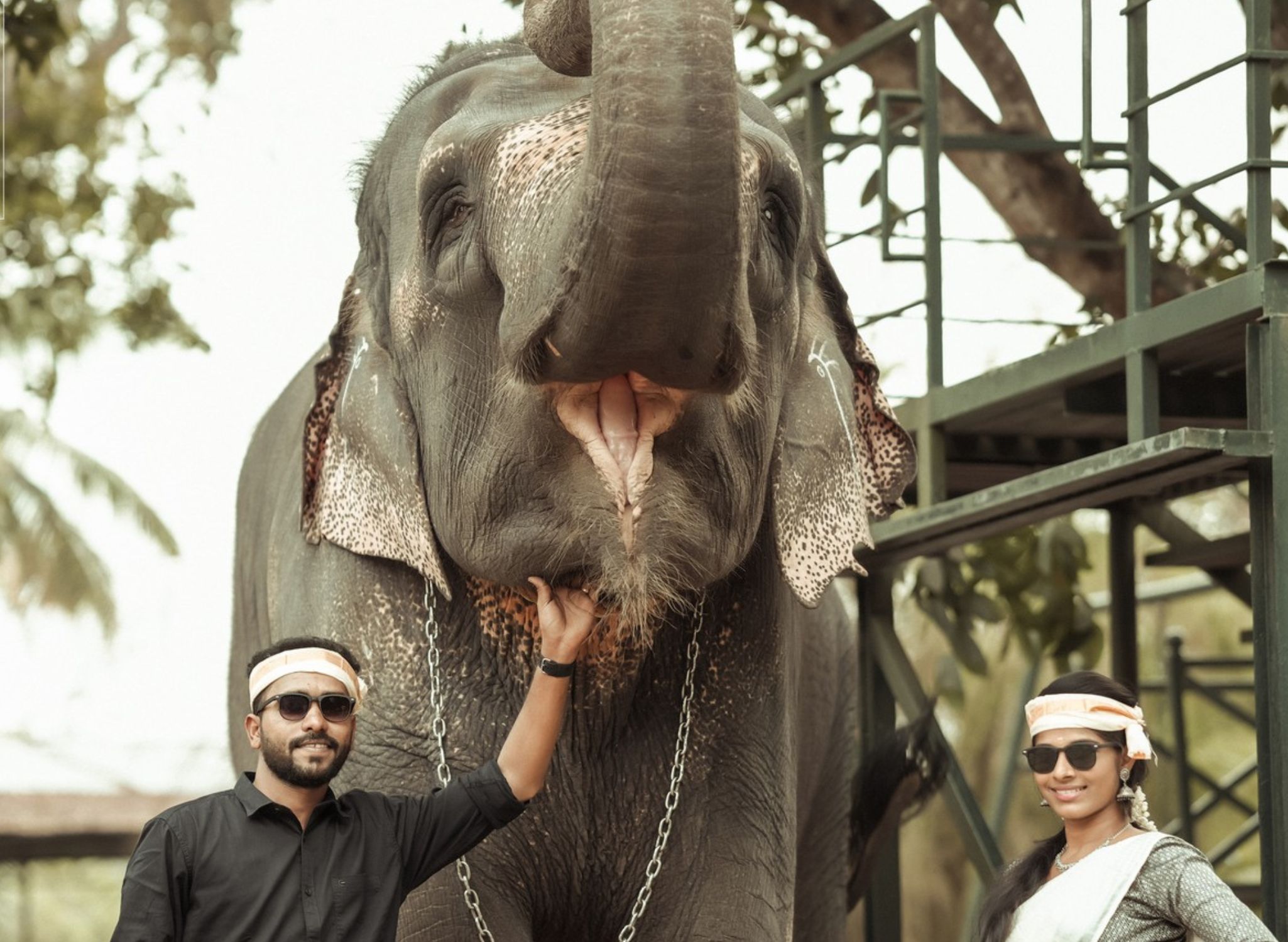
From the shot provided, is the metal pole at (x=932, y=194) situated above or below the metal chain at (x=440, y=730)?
above

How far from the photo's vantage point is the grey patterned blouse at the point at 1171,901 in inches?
117

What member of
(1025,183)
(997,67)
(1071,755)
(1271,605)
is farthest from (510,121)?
(1025,183)

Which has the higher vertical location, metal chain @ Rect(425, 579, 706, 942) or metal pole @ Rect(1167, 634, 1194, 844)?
metal pole @ Rect(1167, 634, 1194, 844)

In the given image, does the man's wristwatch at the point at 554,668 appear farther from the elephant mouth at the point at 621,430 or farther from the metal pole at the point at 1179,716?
the metal pole at the point at 1179,716

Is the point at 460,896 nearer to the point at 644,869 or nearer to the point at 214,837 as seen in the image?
the point at 644,869

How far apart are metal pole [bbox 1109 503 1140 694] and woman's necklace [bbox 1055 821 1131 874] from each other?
3.30 m

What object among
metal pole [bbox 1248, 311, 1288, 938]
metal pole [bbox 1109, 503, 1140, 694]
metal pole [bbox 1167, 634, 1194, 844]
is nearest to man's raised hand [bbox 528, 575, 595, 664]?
metal pole [bbox 1248, 311, 1288, 938]

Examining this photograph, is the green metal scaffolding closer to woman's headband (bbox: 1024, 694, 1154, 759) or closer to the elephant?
the elephant

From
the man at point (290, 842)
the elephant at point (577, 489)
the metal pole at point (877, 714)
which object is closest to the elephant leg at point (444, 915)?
the elephant at point (577, 489)

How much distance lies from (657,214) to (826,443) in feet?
3.82

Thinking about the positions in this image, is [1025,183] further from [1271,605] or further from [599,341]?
[599,341]

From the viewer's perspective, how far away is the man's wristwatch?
3.38m

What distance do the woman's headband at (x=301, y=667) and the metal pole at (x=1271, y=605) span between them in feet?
5.85

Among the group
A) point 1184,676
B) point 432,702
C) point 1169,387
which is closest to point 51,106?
point 1184,676
